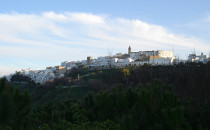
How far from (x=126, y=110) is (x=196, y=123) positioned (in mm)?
1551

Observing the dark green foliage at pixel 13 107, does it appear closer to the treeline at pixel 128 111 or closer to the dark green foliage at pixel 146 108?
the treeline at pixel 128 111

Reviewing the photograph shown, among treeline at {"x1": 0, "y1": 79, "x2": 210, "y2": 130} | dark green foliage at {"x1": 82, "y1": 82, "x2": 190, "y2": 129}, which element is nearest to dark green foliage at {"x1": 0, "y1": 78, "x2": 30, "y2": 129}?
treeline at {"x1": 0, "y1": 79, "x2": 210, "y2": 130}

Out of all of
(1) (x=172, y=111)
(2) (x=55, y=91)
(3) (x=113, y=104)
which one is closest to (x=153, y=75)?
(2) (x=55, y=91)

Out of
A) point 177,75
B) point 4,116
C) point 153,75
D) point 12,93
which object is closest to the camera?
point 4,116

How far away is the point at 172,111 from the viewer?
3254 mm

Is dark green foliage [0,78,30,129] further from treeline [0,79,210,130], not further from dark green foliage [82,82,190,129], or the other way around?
dark green foliage [82,82,190,129]

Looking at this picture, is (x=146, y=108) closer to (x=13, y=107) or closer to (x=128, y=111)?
(x=128, y=111)

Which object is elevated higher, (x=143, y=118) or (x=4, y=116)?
(x=4, y=116)

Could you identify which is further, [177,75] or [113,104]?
[177,75]

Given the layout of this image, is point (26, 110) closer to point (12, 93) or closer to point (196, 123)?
point (12, 93)

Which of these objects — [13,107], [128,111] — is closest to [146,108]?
[128,111]

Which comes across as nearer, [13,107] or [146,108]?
[13,107]

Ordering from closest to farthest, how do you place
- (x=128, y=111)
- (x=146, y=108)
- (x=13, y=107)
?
1. (x=13, y=107)
2. (x=146, y=108)
3. (x=128, y=111)

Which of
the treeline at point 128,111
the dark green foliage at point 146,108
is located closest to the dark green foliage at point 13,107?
the treeline at point 128,111
